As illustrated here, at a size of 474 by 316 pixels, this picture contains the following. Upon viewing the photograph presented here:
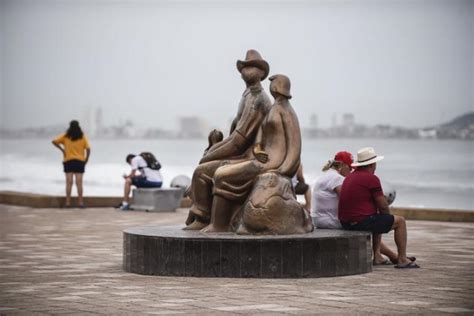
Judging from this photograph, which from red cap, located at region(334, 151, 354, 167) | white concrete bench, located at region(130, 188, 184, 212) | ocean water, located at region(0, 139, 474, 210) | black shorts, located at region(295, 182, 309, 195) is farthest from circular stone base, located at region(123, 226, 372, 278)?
ocean water, located at region(0, 139, 474, 210)

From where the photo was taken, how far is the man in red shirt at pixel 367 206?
11719 millimetres

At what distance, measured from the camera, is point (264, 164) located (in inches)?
459

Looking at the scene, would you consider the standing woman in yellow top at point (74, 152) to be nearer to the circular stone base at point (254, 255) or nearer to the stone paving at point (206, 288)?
the stone paving at point (206, 288)

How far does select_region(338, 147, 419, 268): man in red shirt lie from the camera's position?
11719 millimetres

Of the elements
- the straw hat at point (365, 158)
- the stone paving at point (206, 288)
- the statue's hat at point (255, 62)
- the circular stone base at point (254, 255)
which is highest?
the statue's hat at point (255, 62)

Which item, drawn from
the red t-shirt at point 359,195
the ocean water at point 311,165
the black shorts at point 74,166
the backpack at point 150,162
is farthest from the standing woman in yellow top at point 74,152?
the ocean water at point 311,165

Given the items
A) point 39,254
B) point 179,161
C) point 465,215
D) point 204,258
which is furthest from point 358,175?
point 179,161

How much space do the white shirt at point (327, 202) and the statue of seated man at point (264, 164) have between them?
738 mm

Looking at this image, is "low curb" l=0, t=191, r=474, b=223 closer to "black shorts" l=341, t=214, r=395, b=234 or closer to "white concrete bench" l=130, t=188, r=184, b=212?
"white concrete bench" l=130, t=188, r=184, b=212

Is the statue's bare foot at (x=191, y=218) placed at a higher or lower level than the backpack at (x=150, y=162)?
lower

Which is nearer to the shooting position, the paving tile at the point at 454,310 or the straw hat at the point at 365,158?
the paving tile at the point at 454,310

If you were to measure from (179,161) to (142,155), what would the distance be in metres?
52.8

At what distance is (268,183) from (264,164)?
1.03 feet

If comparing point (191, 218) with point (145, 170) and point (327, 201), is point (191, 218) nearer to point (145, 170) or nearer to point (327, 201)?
point (327, 201)
